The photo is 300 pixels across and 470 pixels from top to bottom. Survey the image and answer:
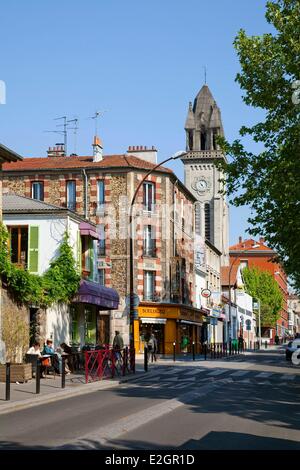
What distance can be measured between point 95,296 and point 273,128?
11926 millimetres

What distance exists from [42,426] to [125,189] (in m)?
37.3

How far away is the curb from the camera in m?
15.8

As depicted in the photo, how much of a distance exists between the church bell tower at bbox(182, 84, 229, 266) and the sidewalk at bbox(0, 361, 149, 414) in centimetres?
6526

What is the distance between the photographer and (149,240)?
50500 mm

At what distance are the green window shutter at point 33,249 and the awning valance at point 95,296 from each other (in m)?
2.07

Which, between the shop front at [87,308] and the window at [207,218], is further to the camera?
the window at [207,218]

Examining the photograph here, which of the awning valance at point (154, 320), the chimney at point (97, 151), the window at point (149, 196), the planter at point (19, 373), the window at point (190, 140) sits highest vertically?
the window at point (190, 140)

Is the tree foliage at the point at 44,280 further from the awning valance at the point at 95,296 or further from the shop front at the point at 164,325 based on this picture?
the shop front at the point at 164,325

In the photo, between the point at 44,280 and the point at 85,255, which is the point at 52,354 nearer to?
the point at 44,280

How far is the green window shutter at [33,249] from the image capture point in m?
31.2

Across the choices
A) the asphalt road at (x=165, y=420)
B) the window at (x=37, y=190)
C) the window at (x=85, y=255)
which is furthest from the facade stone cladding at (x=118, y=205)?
the asphalt road at (x=165, y=420)

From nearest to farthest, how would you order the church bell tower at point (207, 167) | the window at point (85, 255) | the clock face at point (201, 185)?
the window at point (85, 255) → the church bell tower at point (207, 167) → the clock face at point (201, 185)

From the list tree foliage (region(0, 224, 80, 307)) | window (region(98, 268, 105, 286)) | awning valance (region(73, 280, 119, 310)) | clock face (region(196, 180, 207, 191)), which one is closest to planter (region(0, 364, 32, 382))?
tree foliage (region(0, 224, 80, 307))

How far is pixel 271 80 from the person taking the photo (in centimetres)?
2544
